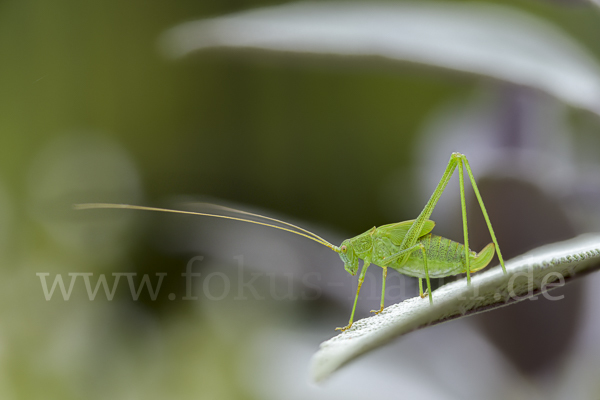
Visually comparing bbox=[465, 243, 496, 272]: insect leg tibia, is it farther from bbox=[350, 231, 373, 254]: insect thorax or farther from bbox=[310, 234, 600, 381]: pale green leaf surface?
bbox=[310, 234, 600, 381]: pale green leaf surface

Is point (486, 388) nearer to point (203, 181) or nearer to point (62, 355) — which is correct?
point (62, 355)

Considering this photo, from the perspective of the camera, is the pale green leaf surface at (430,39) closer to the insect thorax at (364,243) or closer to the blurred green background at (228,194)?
the blurred green background at (228,194)

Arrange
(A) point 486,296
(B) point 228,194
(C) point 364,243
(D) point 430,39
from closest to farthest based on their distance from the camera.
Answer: (A) point 486,296 < (D) point 430,39 < (C) point 364,243 < (B) point 228,194

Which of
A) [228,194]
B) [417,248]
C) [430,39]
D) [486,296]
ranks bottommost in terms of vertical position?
[486,296]

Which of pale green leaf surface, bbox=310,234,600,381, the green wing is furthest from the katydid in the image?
pale green leaf surface, bbox=310,234,600,381

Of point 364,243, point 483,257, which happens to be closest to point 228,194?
point 364,243

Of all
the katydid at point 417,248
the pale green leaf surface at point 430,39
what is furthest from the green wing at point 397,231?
the pale green leaf surface at point 430,39

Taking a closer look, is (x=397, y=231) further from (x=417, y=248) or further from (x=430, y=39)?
(x=430, y=39)
